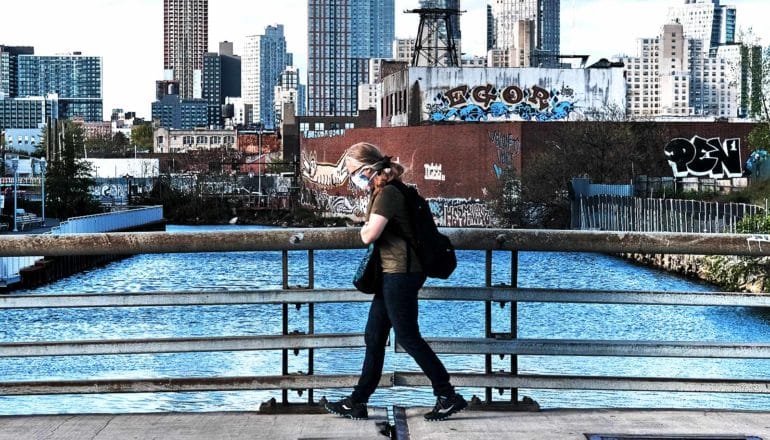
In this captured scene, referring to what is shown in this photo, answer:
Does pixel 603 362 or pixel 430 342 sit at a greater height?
pixel 430 342

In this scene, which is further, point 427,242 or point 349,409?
point 349,409

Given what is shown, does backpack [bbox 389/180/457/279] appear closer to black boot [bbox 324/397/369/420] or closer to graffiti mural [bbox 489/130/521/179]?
black boot [bbox 324/397/369/420]

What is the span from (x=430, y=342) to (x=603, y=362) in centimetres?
1518

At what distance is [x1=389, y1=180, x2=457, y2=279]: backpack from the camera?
8.38 m

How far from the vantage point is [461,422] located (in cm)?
852

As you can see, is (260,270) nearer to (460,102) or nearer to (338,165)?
(460,102)

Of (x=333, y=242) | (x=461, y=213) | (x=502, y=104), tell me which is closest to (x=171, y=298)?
(x=333, y=242)

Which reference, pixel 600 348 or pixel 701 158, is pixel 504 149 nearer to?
pixel 701 158

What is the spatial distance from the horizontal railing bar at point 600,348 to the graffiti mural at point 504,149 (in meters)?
65.3

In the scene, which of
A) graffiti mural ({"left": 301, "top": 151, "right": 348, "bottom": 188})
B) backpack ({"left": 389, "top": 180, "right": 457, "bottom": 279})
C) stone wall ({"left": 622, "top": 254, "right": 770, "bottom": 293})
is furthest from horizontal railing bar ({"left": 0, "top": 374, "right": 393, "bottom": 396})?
graffiti mural ({"left": 301, "top": 151, "right": 348, "bottom": 188})

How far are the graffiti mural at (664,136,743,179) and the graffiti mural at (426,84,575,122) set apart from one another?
55.4ft

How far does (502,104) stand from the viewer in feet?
278

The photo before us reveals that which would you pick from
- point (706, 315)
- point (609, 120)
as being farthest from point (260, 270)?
point (609, 120)

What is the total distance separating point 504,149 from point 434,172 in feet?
23.4
